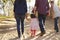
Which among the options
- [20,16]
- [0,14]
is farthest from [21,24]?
[0,14]

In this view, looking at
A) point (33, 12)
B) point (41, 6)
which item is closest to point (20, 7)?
point (33, 12)

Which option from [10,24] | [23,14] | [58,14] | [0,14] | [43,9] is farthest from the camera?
[0,14]

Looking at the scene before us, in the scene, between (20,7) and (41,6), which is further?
(41,6)

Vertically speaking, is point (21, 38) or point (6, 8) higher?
point (6, 8)

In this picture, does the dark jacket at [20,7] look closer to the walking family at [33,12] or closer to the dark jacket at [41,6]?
the walking family at [33,12]

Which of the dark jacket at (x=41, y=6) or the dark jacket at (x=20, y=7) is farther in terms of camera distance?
the dark jacket at (x=41, y=6)

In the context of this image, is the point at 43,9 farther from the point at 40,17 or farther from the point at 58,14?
the point at 58,14

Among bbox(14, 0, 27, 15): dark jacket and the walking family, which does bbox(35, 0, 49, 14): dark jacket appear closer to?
the walking family

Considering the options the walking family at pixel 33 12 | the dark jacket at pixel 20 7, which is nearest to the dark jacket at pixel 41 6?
the walking family at pixel 33 12

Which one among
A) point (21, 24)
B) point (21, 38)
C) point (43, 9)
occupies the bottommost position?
point (21, 38)

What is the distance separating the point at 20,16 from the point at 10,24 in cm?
407

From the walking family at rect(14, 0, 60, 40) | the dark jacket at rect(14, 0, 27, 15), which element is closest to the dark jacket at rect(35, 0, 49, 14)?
the walking family at rect(14, 0, 60, 40)

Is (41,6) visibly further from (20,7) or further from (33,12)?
(20,7)

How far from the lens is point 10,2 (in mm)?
14562
